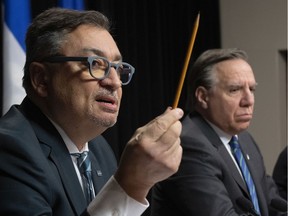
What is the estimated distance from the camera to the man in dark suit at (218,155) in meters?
2.12

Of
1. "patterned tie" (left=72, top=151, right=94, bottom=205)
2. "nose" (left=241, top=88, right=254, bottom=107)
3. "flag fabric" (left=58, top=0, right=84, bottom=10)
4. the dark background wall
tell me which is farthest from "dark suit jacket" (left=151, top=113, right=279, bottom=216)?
the dark background wall

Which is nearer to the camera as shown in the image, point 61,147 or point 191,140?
point 61,147

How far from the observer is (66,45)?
154cm

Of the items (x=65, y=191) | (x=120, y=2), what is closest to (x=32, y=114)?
(x=65, y=191)

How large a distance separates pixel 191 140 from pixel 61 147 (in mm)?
900

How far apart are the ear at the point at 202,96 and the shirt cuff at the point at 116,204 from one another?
4.61 feet

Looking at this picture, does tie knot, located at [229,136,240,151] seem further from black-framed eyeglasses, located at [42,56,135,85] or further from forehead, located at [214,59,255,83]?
black-framed eyeglasses, located at [42,56,135,85]

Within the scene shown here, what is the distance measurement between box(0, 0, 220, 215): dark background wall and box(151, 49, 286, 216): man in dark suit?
1151mm

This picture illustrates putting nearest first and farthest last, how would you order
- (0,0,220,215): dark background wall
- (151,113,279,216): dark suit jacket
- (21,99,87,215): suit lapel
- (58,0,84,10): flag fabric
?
(21,99,87,215): suit lapel
(151,113,279,216): dark suit jacket
(58,0,84,10): flag fabric
(0,0,220,215): dark background wall

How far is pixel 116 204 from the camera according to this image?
1.23 meters

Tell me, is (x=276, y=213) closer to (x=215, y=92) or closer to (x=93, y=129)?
(x=215, y=92)

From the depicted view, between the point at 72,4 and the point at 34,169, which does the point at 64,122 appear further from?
the point at 72,4

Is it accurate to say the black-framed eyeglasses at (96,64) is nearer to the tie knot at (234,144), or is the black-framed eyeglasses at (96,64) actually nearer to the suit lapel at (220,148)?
the suit lapel at (220,148)

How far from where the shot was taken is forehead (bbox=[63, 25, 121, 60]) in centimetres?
154
